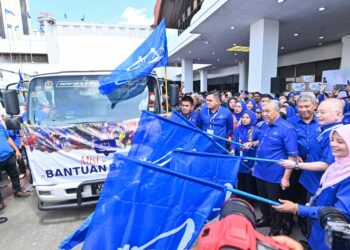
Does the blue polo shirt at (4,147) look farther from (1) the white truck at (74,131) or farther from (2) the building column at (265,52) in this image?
(2) the building column at (265,52)

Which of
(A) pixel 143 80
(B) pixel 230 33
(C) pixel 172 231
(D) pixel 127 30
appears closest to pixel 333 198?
(C) pixel 172 231

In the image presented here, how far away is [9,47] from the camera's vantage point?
3359 cm

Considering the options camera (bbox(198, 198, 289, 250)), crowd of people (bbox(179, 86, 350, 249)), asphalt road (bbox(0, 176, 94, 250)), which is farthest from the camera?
asphalt road (bbox(0, 176, 94, 250))

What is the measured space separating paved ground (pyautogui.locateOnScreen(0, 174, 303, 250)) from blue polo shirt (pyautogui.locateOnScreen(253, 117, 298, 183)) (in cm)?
88

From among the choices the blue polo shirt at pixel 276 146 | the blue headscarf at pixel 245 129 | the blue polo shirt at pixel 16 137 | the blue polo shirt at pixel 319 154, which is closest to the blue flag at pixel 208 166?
the blue polo shirt at pixel 319 154

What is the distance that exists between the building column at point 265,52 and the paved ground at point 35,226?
6.79 meters

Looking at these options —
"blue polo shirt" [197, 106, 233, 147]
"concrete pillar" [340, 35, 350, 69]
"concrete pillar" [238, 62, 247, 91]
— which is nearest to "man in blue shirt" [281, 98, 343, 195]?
"blue polo shirt" [197, 106, 233, 147]

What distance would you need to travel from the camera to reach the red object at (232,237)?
2.36ft

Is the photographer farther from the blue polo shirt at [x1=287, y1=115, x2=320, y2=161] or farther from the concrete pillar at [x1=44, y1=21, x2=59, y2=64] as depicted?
the concrete pillar at [x1=44, y1=21, x2=59, y2=64]

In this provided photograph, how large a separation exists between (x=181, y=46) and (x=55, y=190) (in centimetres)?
1395

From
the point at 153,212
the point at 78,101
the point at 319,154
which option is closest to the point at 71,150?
the point at 78,101

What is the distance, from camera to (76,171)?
3164mm

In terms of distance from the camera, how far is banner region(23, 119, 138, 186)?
10.1 feet

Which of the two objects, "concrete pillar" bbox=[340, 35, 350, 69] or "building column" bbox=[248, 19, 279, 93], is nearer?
"building column" bbox=[248, 19, 279, 93]
